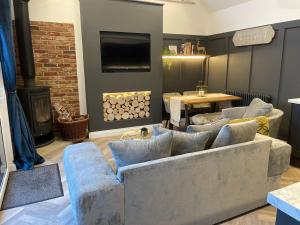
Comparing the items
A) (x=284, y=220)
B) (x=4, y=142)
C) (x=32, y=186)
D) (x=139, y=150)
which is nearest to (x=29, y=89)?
(x=4, y=142)

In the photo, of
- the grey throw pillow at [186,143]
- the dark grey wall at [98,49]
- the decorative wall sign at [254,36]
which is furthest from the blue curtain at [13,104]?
the decorative wall sign at [254,36]

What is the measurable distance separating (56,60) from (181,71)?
284cm

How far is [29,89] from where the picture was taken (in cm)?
351

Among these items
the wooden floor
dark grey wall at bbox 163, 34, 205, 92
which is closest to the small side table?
the wooden floor

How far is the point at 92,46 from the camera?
13.2 feet

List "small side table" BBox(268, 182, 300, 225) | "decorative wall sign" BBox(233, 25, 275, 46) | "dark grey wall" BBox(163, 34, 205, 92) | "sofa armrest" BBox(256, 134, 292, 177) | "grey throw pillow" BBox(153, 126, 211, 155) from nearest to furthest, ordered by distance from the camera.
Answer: "small side table" BBox(268, 182, 300, 225)
"grey throw pillow" BBox(153, 126, 211, 155)
"sofa armrest" BBox(256, 134, 292, 177)
"decorative wall sign" BBox(233, 25, 275, 46)
"dark grey wall" BBox(163, 34, 205, 92)

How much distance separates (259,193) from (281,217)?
1.49 metres

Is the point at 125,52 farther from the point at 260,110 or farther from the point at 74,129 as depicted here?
the point at 260,110

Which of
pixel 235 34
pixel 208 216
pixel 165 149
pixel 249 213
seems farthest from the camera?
pixel 235 34

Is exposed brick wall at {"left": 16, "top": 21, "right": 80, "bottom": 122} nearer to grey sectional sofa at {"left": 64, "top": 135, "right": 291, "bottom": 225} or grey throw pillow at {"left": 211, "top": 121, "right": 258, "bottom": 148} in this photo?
grey sectional sofa at {"left": 64, "top": 135, "right": 291, "bottom": 225}

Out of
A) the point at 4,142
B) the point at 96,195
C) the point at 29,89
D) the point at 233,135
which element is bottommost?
the point at 4,142

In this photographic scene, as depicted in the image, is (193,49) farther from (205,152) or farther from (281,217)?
(281,217)

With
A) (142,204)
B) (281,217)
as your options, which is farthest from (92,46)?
(281,217)

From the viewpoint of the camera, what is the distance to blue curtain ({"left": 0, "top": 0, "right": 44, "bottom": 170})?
2.75 m
